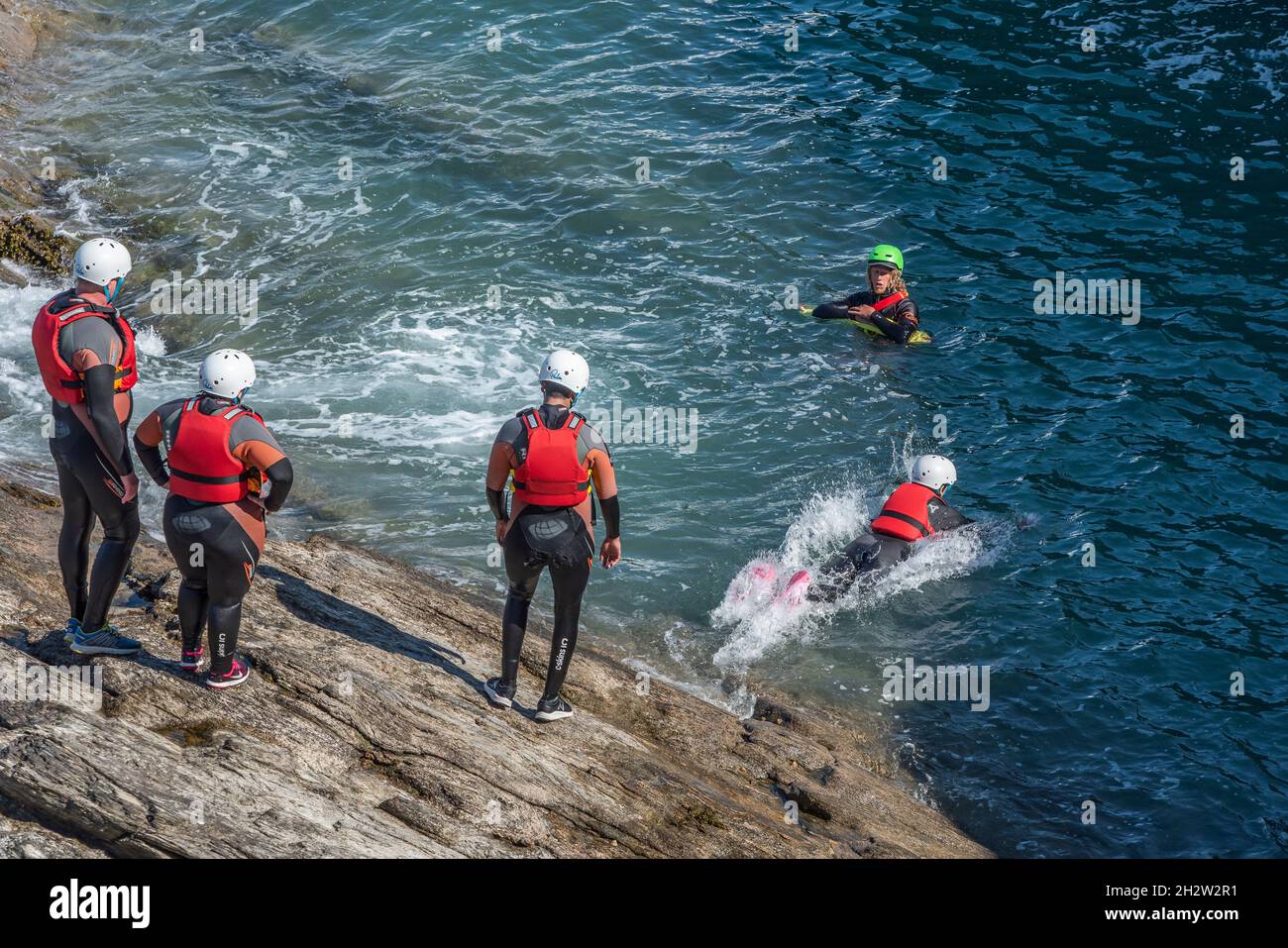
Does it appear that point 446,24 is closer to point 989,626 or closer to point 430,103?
point 430,103

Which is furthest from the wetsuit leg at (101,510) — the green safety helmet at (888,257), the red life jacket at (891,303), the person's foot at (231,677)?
the green safety helmet at (888,257)

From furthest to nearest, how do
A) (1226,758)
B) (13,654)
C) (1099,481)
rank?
(1099,481), (1226,758), (13,654)

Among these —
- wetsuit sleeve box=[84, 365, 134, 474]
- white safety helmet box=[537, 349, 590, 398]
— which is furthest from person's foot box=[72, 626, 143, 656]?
white safety helmet box=[537, 349, 590, 398]

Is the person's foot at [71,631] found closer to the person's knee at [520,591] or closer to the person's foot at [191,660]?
the person's foot at [191,660]

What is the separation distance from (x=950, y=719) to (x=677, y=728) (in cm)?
325

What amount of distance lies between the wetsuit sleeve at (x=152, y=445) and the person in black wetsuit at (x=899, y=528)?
734 centimetres

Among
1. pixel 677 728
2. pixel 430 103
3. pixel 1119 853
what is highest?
pixel 430 103

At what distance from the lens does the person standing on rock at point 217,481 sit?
8.09 metres

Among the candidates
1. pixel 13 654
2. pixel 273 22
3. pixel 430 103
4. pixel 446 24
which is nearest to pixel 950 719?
pixel 13 654

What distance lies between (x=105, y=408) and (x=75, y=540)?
1285 mm

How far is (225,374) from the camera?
26.6 feet

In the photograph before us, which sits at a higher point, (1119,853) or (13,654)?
(13,654)

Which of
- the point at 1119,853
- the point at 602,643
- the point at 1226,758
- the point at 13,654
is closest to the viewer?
the point at 13,654

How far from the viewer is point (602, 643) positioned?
40.7ft
